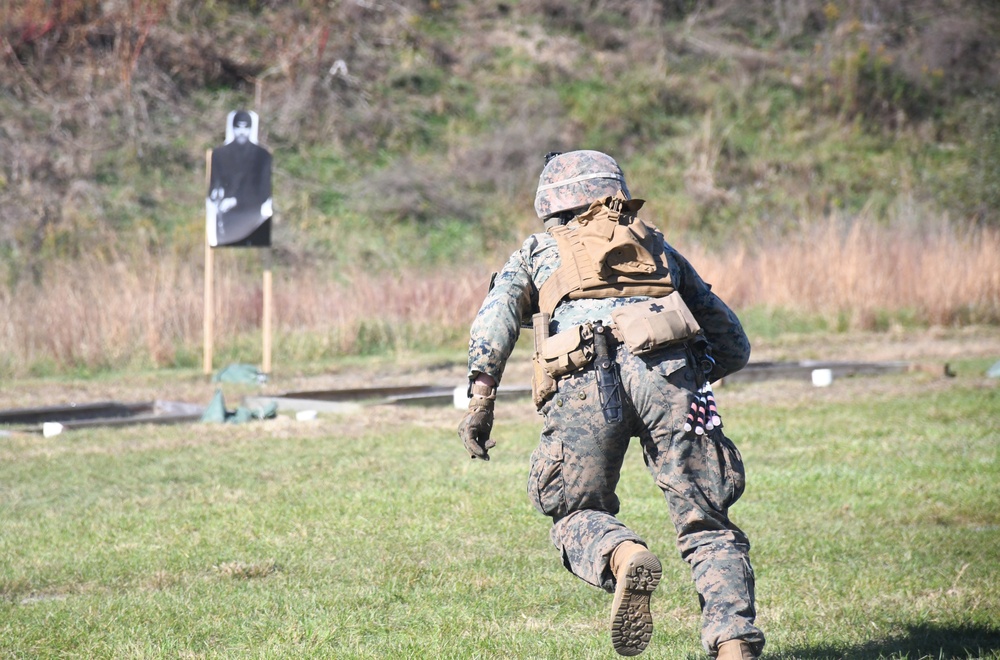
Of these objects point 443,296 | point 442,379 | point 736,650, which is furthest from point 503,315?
point 443,296

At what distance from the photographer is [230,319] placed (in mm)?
17375

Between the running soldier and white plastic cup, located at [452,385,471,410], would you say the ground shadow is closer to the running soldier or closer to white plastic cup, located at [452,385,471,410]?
the running soldier

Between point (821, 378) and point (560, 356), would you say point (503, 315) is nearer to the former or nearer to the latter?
point (560, 356)

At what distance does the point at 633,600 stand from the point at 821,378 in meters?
9.74

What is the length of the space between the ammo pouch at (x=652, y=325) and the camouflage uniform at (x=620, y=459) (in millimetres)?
71

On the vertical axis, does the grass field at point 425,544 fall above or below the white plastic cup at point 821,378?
above

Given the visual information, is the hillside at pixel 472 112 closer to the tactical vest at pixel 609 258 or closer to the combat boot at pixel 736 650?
the tactical vest at pixel 609 258

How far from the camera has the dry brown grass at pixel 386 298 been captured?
1570cm

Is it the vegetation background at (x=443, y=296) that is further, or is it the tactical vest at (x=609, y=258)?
the vegetation background at (x=443, y=296)

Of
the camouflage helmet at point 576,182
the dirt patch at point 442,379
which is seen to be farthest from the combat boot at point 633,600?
the dirt patch at point 442,379

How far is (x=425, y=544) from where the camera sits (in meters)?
6.34

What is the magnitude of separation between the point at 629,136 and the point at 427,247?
28.0ft

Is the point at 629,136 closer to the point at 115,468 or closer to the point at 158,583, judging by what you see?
the point at 115,468

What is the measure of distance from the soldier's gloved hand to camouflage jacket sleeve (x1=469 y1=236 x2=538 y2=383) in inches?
2.7
